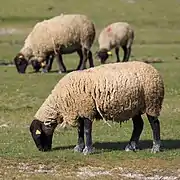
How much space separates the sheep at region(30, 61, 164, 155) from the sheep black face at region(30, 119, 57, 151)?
0.03 meters

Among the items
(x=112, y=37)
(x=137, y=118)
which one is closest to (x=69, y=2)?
(x=112, y=37)

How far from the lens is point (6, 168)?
14.4m

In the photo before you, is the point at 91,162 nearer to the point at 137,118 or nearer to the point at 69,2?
the point at 137,118

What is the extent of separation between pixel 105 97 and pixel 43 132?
1.91m

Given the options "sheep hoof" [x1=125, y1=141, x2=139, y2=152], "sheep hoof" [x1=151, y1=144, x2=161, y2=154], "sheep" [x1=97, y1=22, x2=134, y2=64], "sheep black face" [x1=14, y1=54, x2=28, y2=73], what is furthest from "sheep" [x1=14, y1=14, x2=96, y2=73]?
"sheep hoof" [x1=151, y1=144, x2=161, y2=154]

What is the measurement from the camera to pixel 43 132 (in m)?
16.9

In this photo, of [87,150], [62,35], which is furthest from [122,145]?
[62,35]

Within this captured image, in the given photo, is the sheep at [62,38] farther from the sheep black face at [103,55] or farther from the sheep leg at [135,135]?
the sheep leg at [135,135]

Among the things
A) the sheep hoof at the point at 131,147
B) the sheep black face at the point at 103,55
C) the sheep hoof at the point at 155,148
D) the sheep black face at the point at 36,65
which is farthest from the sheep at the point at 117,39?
the sheep hoof at the point at 155,148

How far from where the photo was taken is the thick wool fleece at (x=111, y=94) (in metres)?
16.1

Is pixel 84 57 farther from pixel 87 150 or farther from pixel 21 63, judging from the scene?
pixel 87 150

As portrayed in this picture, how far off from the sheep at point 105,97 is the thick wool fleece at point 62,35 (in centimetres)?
1486

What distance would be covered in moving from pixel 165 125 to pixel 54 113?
5937 millimetres

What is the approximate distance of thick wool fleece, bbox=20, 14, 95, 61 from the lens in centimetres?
3152
